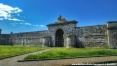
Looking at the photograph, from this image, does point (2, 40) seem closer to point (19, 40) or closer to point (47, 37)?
point (19, 40)

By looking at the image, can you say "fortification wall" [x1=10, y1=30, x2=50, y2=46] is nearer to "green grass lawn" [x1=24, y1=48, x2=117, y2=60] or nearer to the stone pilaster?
the stone pilaster

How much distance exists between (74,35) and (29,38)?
52.3 ft

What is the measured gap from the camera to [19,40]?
42.9 m

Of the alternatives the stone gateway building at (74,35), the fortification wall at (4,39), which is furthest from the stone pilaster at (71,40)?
the fortification wall at (4,39)

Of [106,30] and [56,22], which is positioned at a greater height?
[56,22]

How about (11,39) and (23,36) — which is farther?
(11,39)

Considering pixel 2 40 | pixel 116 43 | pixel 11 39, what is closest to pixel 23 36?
pixel 11 39

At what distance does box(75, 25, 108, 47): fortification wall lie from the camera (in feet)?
80.9

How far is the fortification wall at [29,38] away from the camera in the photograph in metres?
36.2

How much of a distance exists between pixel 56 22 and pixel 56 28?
1.27 meters

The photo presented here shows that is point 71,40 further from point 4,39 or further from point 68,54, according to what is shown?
point 4,39

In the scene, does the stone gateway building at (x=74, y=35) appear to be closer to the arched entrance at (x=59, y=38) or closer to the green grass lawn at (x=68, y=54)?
the arched entrance at (x=59, y=38)

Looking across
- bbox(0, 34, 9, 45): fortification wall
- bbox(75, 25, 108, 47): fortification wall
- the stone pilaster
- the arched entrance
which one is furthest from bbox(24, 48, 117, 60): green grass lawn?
bbox(0, 34, 9, 45): fortification wall

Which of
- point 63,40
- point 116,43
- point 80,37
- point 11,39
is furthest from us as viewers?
point 11,39
